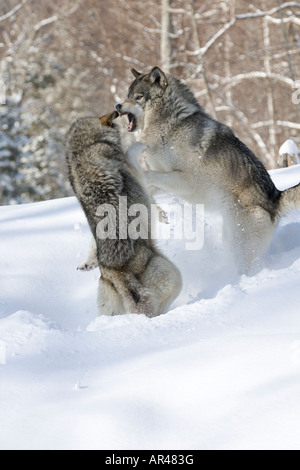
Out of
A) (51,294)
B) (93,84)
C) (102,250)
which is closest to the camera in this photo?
(102,250)

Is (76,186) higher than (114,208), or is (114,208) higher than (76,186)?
(76,186)

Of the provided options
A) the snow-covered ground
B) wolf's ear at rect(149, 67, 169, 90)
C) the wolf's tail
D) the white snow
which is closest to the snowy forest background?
the white snow

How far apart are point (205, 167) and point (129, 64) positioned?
50.2 ft

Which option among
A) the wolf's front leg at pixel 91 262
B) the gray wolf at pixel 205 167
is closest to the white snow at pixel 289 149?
the gray wolf at pixel 205 167

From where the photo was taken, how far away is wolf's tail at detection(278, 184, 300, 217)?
5.27 meters

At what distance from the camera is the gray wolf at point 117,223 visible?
170 inches

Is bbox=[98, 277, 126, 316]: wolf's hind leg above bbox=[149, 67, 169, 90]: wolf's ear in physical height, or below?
below

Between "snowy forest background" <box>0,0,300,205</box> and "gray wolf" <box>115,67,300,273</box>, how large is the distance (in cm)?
975

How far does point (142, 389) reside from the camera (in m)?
2.64

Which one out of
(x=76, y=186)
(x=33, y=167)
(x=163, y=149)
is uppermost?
(x=33, y=167)

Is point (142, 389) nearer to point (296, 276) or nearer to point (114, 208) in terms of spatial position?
point (296, 276)

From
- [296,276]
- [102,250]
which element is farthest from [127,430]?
[102,250]

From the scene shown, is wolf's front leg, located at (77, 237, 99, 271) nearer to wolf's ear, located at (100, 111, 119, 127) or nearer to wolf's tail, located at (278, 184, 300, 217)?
wolf's ear, located at (100, 111, 119, 127)
